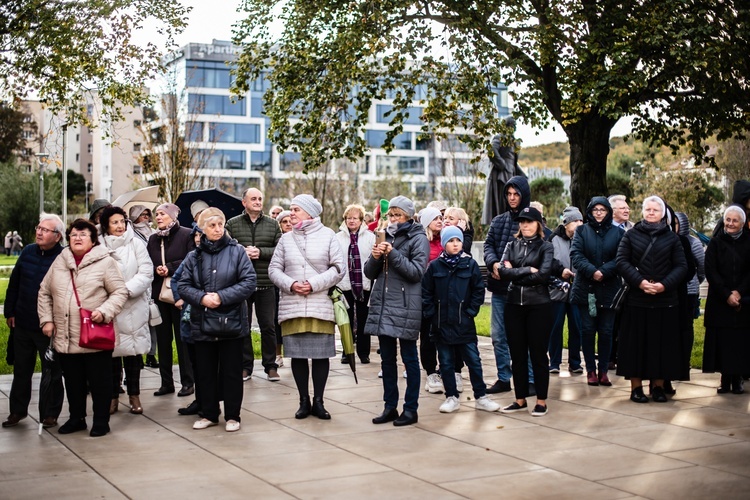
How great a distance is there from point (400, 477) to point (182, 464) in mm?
1668

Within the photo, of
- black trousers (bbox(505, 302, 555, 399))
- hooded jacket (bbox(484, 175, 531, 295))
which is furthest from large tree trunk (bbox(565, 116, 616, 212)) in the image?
black trousers (bbox(505, 302, 555, 399))

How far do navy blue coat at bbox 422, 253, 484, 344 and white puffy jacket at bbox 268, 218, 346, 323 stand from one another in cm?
92

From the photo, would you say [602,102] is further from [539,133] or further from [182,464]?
[182,464]

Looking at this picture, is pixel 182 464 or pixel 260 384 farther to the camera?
pixel 260 384

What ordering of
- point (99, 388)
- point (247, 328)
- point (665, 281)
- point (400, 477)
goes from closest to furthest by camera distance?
point (400, 477) → point (99, 388) → point (247, 328) → point (665, 281)

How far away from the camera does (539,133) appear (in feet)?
69.2

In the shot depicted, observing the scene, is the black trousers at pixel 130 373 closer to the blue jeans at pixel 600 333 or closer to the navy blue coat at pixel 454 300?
the navy blue coat at pixel 454 300

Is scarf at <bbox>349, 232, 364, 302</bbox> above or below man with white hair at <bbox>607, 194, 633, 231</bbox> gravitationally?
below

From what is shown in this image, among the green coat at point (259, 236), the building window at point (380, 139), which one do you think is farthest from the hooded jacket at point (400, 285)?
the building window at point (380, 139)

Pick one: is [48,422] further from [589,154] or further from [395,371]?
[589,154]

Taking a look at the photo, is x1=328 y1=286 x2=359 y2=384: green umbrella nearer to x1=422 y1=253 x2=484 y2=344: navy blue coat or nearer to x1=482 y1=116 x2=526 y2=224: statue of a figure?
x1=422 y1=253 x2=484 y2=344: navy blue coat

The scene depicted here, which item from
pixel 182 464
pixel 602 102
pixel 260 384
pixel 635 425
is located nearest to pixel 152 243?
pixel 260 384

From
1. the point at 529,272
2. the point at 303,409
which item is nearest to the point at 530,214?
the point at 529,272

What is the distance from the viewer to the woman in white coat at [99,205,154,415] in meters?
9.16
